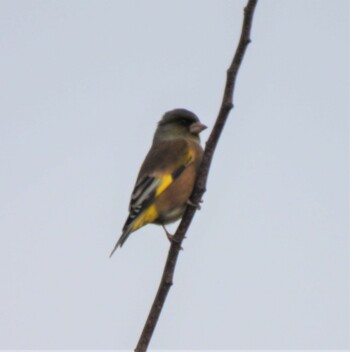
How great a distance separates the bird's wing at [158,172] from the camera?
7.70m

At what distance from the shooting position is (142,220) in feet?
24.7

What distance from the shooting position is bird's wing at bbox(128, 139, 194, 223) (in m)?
7.70

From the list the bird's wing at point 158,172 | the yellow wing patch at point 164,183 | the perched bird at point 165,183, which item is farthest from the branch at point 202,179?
the yellow wing patch at point 164,183

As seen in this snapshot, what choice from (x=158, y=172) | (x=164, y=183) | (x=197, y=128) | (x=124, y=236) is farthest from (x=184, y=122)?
(x=124, y=236)

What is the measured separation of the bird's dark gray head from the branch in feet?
13.1

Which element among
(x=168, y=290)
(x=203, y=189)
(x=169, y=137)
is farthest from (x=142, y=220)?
(x=168, y=290)

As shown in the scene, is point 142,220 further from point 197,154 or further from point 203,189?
point 203,189

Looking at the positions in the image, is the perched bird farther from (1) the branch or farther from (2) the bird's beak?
(1) the branch

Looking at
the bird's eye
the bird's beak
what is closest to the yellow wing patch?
the bird's beak

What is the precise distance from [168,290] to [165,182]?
340 centimetres

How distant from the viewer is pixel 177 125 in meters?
Answer: 9.39

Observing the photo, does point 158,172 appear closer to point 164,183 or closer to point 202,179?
point 164,183

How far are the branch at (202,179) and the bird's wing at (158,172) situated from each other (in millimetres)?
2382

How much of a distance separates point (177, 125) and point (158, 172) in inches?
54.6
